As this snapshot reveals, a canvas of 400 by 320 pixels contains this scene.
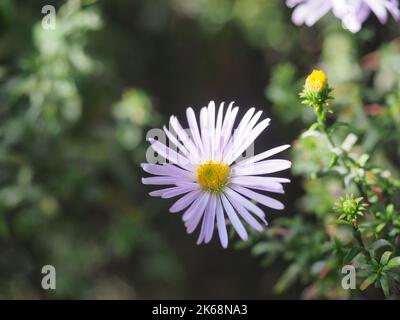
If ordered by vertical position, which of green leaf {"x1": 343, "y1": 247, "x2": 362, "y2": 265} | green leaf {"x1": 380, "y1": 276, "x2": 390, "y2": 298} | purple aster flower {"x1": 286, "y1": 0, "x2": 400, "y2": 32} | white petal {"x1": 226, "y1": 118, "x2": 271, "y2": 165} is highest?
purple aster flower {"x1": 286, "y1": 0, "x2": 400, "y2": 32}

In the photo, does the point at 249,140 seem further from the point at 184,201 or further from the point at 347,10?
the point at 347,10

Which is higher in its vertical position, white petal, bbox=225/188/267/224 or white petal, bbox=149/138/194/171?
white petal, bbox=149/138/194/171

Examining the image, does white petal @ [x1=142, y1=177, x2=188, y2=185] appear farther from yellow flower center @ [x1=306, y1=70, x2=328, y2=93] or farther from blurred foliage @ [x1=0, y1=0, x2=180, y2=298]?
blurred foliage @ [x1=0, y1=0, x2=180, y2=298]

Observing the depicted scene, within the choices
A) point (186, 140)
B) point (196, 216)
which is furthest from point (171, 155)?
point (196, 216)

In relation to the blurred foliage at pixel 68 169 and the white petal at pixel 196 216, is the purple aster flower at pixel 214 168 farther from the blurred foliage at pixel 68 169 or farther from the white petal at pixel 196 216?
the blurred foliage at pixel 68 169

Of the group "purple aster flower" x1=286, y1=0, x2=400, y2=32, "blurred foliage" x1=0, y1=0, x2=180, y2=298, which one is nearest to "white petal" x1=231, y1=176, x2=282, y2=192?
"purple aster flower" x1=286, y1=0, x2=400, y2=32
